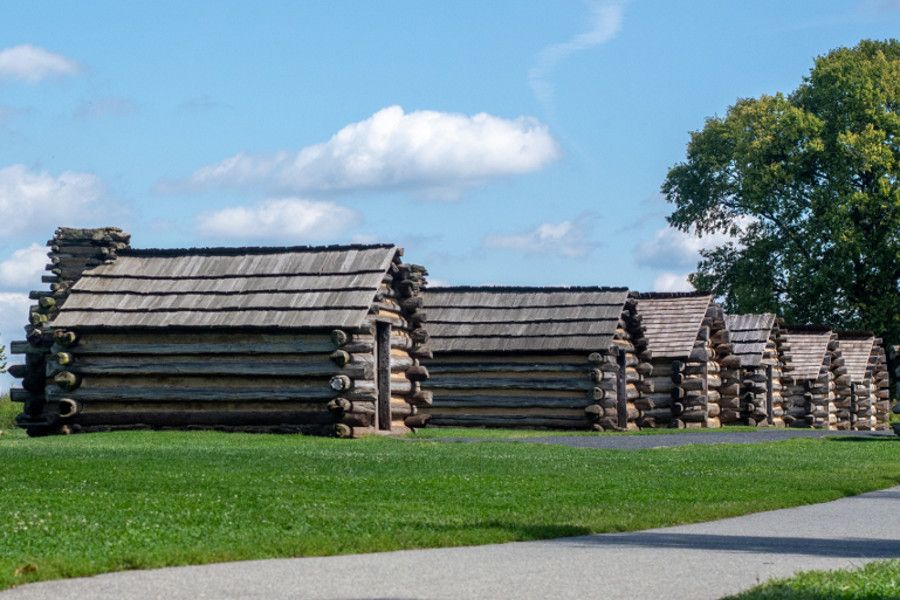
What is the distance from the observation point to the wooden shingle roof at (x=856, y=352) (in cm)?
7088

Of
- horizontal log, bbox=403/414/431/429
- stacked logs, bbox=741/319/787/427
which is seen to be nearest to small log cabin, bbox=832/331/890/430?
stacked logs, bbox=741/319/787/427

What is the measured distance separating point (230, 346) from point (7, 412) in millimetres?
11278

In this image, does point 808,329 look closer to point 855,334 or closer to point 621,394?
point 855,334

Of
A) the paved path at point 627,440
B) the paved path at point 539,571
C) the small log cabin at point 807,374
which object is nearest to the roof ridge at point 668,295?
the small log cabin at point 807,374

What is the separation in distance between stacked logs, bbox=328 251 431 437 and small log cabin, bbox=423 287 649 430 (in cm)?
421

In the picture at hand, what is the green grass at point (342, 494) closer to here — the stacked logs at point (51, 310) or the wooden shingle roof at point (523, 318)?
the stacked logs at point (51, 310)

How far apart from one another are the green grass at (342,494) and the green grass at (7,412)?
13997mm

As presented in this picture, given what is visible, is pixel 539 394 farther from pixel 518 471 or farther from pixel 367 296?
pixel 518 471

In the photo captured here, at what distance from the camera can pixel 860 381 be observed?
7294cm

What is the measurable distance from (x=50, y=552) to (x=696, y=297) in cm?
4385

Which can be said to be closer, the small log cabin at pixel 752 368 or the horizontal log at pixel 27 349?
the horizontal log at pixel 27 349

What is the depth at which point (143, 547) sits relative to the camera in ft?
37.2

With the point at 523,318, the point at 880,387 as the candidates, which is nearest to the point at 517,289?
the point at 523,318

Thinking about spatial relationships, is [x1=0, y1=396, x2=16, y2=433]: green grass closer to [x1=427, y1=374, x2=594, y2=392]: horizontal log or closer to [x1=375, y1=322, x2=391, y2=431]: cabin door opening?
[x1=375, y1=322, x2=391, y2=431]: cabin door opening
